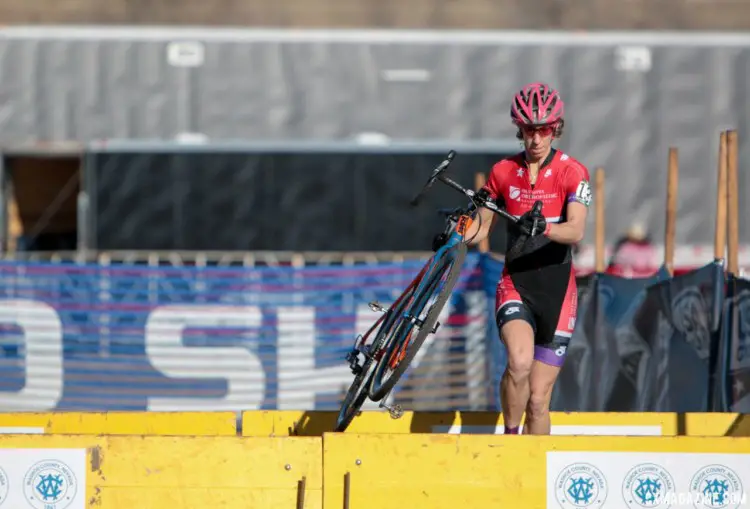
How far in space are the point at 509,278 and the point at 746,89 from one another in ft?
42.4

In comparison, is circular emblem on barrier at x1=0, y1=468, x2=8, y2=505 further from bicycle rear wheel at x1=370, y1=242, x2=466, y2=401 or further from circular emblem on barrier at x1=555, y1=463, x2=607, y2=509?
circular emblem on barrier at x1=555, y1=463, x2=607, y2=509

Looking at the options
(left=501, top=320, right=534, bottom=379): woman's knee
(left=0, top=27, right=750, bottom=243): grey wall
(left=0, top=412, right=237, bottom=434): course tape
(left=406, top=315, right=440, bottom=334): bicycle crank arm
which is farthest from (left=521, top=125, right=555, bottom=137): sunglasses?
(left=0, top=27, right=750, bottom=243): grey wall

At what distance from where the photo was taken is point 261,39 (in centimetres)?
1838

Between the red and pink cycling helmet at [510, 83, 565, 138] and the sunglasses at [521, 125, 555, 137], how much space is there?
0.8 inches

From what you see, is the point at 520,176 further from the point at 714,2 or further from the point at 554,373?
the point at 714,2

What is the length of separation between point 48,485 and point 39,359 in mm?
5919

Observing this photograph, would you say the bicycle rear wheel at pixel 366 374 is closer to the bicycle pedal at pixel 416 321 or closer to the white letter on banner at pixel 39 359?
the bicycle pedal at pixel 416 321

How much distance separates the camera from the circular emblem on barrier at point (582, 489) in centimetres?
572

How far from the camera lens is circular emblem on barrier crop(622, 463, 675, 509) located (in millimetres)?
5695

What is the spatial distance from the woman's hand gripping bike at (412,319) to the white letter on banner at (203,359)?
15.6 ft

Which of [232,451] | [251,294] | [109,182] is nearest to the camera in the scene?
[232,451]

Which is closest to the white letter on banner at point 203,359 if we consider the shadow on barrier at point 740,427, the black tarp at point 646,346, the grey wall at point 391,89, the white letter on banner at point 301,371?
the white letter on banner at point 301,371

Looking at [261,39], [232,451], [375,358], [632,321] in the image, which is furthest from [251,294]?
[261,39]

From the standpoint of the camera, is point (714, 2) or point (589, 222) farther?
point (714, 2)
